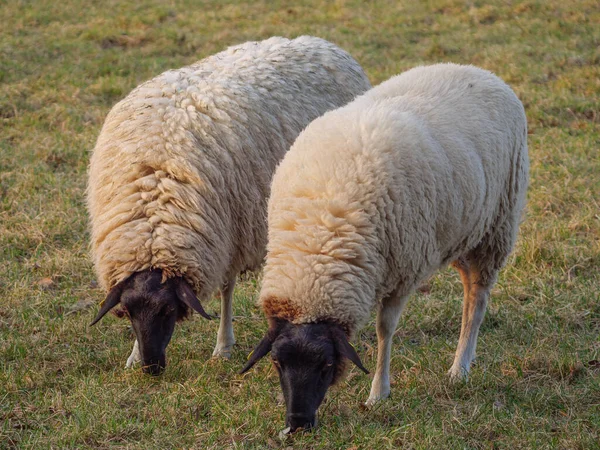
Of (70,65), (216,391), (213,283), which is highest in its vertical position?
(213,283)

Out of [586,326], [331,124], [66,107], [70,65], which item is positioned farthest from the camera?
[70,65]

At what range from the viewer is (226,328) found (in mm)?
4430

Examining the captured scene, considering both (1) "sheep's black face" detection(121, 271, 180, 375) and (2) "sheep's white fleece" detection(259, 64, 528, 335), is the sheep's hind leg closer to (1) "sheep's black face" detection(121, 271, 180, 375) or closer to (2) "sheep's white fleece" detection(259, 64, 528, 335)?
(2) "sheep's white fleece" detection(259, 64, 528, 335)

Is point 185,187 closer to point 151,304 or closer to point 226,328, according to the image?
point 151,304

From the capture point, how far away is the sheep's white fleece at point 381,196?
127 inches

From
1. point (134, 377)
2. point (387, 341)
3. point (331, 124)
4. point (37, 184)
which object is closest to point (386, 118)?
point (331, 124)

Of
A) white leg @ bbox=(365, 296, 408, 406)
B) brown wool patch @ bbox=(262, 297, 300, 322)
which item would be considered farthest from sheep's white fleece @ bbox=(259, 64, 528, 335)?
white leg @ bbox=(365, 296, 408, 406)

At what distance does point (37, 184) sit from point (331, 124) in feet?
11.6

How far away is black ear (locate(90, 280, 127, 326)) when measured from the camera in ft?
12.1

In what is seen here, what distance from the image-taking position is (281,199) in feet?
11.2

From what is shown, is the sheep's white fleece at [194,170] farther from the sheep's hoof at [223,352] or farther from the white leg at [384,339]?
Answer: the white leg at [384,339]

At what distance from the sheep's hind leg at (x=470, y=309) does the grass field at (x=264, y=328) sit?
0.33 ft

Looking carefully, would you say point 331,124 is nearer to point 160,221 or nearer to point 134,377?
point 160,221

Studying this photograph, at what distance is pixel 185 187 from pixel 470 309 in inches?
63.5
